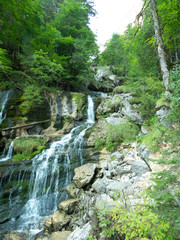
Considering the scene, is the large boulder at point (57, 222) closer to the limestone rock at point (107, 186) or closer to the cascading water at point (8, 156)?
the limestone rock at point (107, 186)

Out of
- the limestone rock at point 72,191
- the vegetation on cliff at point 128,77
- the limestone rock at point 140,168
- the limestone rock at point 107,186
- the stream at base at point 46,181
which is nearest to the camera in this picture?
the vegetation on cliff at point 128,77

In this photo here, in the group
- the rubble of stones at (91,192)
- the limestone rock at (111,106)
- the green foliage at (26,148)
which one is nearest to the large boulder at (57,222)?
the rubble of stones at (91,192)

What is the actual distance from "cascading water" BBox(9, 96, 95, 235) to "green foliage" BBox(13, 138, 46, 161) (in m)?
0.59

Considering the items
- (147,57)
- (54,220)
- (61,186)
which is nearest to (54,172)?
(61,186)

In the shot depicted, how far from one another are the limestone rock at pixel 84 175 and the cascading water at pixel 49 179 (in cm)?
91

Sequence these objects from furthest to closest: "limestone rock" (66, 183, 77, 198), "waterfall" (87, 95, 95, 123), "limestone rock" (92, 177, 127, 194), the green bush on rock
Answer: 1. "waterfall" (87, 95, 95, 123)
2. the green bush on rock
3. "limestone rock" (66, 183, 77, 198)
4. "limestone rock" (92, 177, 127, 194)

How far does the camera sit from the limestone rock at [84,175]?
17.1 ft

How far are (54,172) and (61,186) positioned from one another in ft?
2.76

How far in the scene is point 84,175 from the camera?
548 centimetres

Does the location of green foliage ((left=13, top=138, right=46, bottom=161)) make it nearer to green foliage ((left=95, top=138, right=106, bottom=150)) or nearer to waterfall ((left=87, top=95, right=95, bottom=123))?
green foliage ((left=95, top=138, right=106, bottom=150))

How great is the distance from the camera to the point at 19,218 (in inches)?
190

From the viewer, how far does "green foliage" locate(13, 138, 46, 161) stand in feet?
25.3

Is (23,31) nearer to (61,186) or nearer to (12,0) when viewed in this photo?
(12,0)

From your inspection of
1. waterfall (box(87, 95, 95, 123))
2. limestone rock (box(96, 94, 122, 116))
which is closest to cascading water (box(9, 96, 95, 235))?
limestone rock (box(96, 94, 122, 116))
